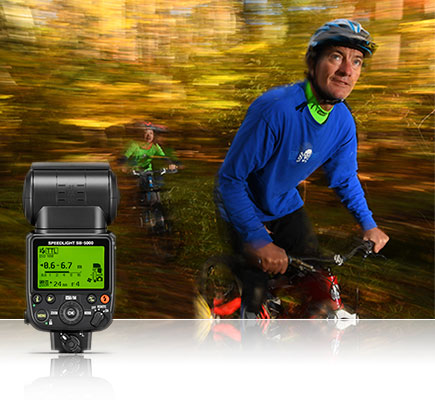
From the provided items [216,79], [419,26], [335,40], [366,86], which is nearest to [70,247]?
[216,79]

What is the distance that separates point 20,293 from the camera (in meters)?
3.35

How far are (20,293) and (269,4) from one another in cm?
192

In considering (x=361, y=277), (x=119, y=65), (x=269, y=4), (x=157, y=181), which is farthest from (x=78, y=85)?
(x=361, y=277)

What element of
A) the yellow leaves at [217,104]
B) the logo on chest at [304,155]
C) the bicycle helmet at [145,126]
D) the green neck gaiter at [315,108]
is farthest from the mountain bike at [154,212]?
the green neck gaiter at [315,108]

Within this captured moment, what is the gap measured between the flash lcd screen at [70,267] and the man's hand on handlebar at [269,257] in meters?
1.37

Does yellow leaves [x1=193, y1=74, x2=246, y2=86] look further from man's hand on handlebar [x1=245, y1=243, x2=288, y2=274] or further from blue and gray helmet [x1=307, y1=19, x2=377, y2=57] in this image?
man's hand on handlebar [x1=245, y1=243, x2=288, y2=274]

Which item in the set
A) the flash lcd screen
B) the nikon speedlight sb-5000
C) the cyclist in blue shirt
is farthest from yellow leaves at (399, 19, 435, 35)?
the flash lcd screen

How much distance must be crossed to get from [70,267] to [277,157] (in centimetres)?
146

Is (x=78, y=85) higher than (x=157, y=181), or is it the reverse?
(x=78, y=85)

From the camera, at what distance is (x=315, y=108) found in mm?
3199

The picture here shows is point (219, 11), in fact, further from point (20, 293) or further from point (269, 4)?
point (20, 293)

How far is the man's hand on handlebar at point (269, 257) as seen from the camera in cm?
321

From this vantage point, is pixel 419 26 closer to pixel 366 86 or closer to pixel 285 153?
pixel 366 86

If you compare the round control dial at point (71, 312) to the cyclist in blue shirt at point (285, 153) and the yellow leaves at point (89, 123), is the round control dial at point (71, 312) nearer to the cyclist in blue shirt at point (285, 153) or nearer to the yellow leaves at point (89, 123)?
the cyclist in blue shirt at point (285, 153)
